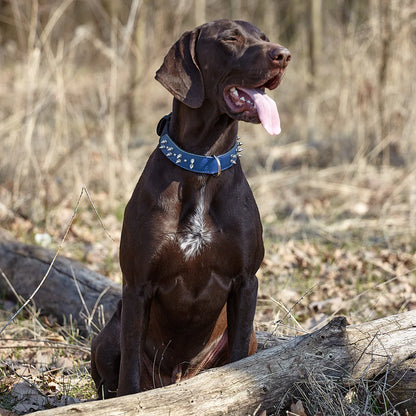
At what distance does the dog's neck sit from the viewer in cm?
288

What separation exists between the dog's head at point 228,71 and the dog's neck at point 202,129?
0.22ft

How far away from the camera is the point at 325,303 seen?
14.8ft


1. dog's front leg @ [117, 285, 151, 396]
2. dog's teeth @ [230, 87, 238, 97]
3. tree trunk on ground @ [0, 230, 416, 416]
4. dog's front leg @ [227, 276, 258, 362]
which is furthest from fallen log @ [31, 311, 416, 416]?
dog's teeth @ [230, 87, 238, 97]

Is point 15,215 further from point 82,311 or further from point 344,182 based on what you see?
point 344,182

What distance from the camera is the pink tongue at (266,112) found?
8.78 ft

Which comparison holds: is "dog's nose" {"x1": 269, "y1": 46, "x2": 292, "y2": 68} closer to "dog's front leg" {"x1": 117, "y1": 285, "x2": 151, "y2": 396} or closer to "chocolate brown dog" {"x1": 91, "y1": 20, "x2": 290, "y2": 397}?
"chocolate brown dog" {"x1": 91, "y1": 20, "x2": 290, "y2": 397}

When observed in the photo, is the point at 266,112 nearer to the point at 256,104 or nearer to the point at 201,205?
the point at 256,104

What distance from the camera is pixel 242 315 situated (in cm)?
292

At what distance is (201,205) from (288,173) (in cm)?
504

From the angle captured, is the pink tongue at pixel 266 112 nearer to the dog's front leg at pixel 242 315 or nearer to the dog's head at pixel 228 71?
the dog's head at pixel 228 71

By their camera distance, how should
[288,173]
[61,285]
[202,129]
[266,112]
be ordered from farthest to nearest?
[288,173]
[61,285]
[202,129]
[266,112]

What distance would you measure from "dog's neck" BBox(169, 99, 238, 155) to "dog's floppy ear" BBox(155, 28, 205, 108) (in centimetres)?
8

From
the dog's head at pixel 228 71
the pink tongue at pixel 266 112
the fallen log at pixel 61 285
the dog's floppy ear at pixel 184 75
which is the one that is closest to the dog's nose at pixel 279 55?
the dog's head at pixel 228 71

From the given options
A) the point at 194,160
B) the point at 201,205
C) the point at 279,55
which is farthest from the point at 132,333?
the point at 279,55
